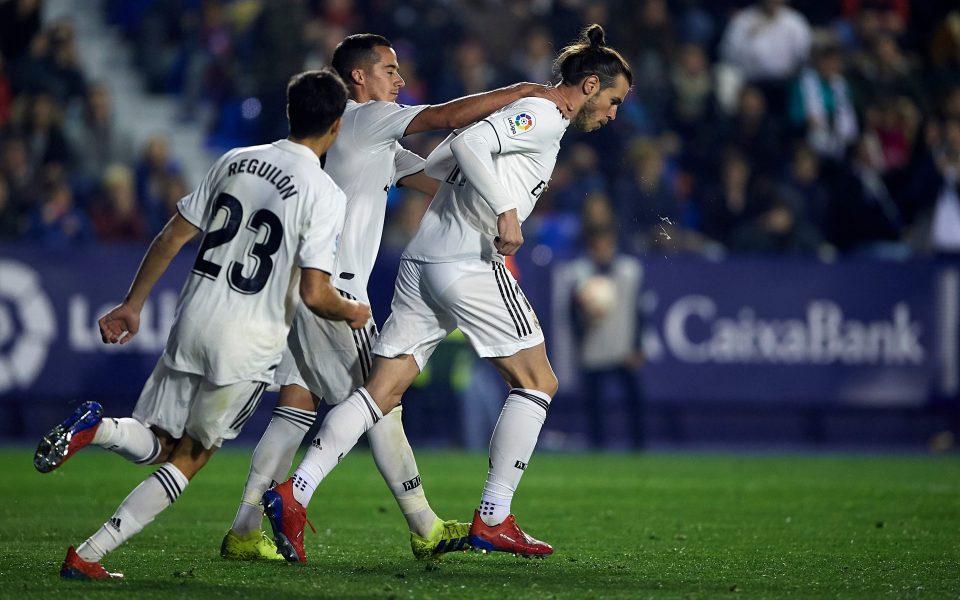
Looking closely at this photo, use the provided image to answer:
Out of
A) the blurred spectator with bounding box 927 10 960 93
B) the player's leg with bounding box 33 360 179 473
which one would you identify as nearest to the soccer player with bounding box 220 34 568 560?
the player's leg with bounding box 33 360 179 473

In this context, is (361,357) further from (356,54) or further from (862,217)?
(862,217)

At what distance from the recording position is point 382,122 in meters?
6.17

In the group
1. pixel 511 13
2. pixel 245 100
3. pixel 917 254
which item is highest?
pixel 511 13

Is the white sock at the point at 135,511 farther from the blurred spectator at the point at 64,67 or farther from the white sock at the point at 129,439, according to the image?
the blurred spectator at the point at 64,67

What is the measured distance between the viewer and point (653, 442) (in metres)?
14.6

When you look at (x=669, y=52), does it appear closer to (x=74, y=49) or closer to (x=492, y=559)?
(x=74, y=49)

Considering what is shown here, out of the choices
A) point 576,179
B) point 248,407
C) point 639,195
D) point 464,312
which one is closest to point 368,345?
point 464,312

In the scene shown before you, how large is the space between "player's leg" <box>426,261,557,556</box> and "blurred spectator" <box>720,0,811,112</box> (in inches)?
441

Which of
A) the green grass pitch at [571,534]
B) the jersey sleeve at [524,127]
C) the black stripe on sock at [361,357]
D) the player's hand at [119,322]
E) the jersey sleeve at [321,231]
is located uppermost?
the jersey sleeve at [524,127]

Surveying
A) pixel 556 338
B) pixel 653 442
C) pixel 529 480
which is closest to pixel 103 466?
pixel 529 480

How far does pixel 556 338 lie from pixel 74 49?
679cm

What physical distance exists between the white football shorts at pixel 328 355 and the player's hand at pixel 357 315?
556 millimetres

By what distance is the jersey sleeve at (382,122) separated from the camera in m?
6.12

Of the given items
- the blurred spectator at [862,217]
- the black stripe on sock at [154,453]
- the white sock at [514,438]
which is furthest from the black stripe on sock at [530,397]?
the blurred spectator at [862,217]
